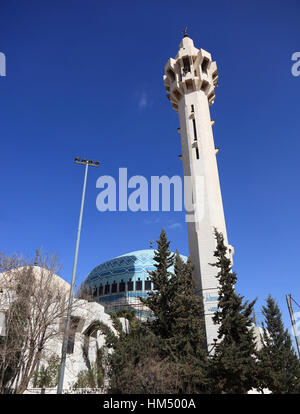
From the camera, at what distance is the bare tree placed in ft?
47.2

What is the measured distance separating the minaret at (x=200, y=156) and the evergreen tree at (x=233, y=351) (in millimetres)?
5766

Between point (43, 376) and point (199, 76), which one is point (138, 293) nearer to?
point (43, 376)

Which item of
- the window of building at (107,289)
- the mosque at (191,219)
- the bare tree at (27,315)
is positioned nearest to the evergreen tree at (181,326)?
the mosque at (191,219)

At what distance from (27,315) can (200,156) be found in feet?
73.6

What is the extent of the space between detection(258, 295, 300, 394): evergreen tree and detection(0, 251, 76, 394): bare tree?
1096 cm

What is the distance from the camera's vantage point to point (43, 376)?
19.4 meters

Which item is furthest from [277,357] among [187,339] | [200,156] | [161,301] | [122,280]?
[122,280]

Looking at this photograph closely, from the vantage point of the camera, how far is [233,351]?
50.6 feet

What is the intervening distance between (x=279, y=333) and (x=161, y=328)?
620 inches

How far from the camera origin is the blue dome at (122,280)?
4162 centimetres

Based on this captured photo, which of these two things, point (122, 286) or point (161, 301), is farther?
point (122, 286)

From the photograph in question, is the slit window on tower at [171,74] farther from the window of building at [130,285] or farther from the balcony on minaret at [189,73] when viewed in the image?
the window of building at [130,285]

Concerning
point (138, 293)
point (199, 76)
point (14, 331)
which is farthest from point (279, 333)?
point (199, 76)

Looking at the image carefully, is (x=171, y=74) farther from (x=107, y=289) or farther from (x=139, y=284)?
(x=107, y=289)
